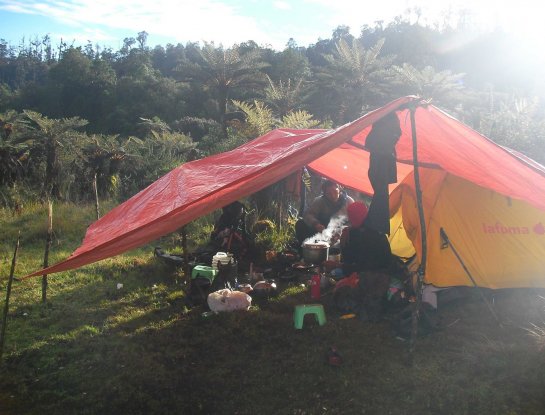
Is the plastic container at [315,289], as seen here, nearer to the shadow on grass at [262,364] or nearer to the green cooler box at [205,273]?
the shadow on grass at [262,364]

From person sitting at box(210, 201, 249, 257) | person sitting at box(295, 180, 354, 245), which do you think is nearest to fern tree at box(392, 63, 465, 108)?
person sitting at box(295, 180, 354, 245)

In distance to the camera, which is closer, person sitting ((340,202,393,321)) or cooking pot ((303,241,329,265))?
person sitting ((340,202,393,321))

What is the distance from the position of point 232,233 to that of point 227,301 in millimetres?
1736

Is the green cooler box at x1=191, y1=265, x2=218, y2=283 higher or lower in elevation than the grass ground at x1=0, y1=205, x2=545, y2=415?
higher

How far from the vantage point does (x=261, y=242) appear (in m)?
6.55

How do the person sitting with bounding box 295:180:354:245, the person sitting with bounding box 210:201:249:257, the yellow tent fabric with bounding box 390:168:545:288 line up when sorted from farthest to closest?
the person sitting with bounding box 295:180:354:245
the person sitting with bounding box 210:201:249:257
the yellow tent fabric with bounding box 390:168:545:288

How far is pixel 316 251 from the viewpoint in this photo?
5.61m

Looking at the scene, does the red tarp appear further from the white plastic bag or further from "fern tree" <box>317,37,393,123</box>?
"fern tree" <box>317,37,393,123</box>

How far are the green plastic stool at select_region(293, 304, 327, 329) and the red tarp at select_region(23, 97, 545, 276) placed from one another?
1359 millimetres

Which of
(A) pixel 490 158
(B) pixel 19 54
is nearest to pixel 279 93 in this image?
(A) pixel 490 158

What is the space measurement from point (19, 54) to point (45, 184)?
6828 centimetres

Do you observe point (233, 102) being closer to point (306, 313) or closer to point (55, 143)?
point (55, 143)

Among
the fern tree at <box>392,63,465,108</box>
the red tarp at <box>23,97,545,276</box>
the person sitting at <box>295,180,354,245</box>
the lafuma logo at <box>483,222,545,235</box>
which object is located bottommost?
the person sitting at <box>295,180,354,245</box>

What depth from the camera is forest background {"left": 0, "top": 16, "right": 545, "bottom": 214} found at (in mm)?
11930
